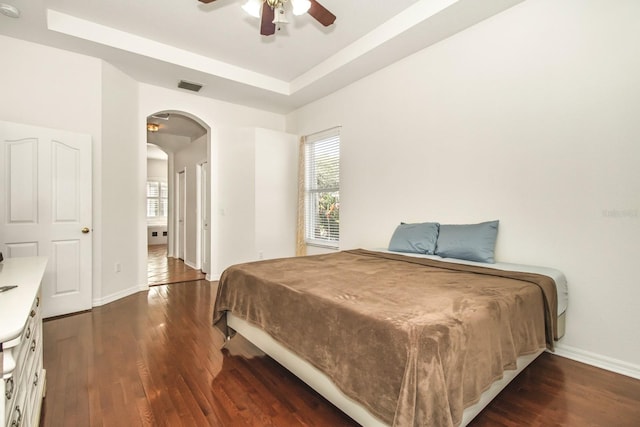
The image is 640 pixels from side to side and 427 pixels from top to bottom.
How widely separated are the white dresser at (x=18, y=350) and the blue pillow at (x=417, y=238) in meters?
2.83

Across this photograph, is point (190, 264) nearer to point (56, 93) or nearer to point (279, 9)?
point (56, 93)

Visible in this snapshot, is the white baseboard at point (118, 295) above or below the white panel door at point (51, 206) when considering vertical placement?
below

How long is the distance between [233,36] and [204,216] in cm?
320

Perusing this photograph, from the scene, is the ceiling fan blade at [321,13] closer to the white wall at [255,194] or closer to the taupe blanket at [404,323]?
the taupe blanket at [404,323]

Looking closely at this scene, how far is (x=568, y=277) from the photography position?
7.77 ft

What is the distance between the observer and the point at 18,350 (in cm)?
104

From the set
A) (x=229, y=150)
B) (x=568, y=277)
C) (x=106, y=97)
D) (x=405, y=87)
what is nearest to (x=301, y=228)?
(x=229, y=150)

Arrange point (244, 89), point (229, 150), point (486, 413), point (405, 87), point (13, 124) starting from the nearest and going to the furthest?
point (486, 413) < point (13, 124) < point (405, 87) < point (244, 89) < point (229, 150)

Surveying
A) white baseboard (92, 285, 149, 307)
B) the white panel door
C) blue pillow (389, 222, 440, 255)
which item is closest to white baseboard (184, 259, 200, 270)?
white baseboard (92, 285, 149, 307)

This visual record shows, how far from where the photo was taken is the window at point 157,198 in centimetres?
1036

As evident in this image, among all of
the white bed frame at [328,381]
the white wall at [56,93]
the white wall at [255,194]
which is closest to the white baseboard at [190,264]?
the white wall at [255,194]

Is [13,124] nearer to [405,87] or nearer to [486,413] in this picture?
[405,87]

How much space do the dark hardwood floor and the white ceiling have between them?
9.83 ft

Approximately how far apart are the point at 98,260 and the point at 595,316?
4.89 m
